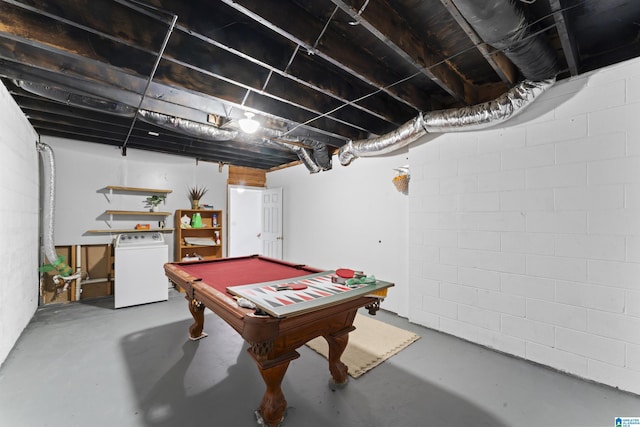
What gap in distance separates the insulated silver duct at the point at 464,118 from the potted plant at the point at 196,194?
333 centimetres

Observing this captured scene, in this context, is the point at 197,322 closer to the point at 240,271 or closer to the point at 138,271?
the point at 240,271

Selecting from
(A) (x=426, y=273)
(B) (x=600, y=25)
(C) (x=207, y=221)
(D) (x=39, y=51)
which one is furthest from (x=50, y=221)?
(B) (x=600, y=25)

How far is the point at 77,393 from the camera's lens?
1910mm

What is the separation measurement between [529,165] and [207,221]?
204 inches

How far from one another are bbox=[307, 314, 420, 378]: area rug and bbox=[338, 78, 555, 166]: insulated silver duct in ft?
7.41

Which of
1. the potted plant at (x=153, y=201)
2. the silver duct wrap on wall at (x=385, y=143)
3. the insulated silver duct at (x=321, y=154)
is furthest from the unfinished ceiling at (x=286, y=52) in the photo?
the potted plant at (x=153, y=201)

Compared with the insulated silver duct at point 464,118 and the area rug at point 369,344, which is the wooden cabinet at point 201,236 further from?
the insulated silver duct at point 464,118

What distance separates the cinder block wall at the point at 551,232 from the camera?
197 centimetres

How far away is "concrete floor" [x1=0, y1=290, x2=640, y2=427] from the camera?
1.69 metres

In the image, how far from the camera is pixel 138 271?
3857 mm

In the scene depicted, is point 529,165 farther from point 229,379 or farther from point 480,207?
point 229,379

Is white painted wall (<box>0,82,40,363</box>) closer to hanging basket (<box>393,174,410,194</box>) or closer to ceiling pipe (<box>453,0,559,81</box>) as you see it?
ceiling pipe (<box>453,0,559,81</box>)

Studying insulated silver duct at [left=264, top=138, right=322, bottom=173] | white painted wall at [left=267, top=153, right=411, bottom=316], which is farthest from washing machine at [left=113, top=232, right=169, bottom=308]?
insulated silver duct at [left=264, top=138, right=322, bottom=173]

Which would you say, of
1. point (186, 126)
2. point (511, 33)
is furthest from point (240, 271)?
point (511, 33)
